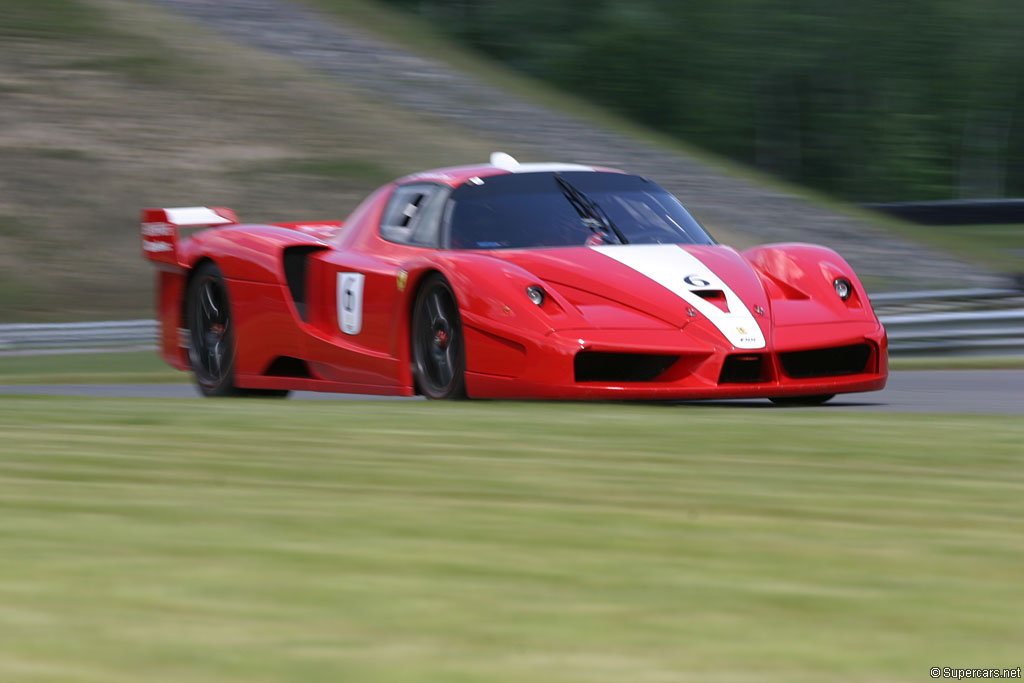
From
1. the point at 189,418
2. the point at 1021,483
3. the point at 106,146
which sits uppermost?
the point at 1021,483

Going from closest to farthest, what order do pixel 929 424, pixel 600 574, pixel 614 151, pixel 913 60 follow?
pixel 600 574, pixel 929 424, pixel 614 151, pixel 913 60

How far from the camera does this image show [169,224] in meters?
9.17

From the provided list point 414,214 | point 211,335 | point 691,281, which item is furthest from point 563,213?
point 211,335

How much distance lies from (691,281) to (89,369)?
7170mm

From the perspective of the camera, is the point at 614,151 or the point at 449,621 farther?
the point at 614,151

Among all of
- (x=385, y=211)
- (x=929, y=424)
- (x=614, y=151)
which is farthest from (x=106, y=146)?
(x=929, y=424)

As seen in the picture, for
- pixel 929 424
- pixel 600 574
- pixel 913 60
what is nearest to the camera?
pixel 600 574

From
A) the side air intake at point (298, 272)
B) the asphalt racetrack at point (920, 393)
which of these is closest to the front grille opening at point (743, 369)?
the asphalt racetrack at point (920, 393)

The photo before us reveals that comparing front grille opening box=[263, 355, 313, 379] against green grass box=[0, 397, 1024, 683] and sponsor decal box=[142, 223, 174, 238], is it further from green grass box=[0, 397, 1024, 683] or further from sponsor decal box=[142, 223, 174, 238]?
green grass box=[0, 397, 1024, 683]

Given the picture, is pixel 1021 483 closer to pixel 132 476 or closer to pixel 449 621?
pixel 449 621

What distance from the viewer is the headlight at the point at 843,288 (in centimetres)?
697

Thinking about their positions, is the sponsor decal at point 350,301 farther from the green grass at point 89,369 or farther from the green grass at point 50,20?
the green grass at point 50,20

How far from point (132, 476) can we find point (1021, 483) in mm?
2347

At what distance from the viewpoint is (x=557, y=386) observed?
20.8ft
